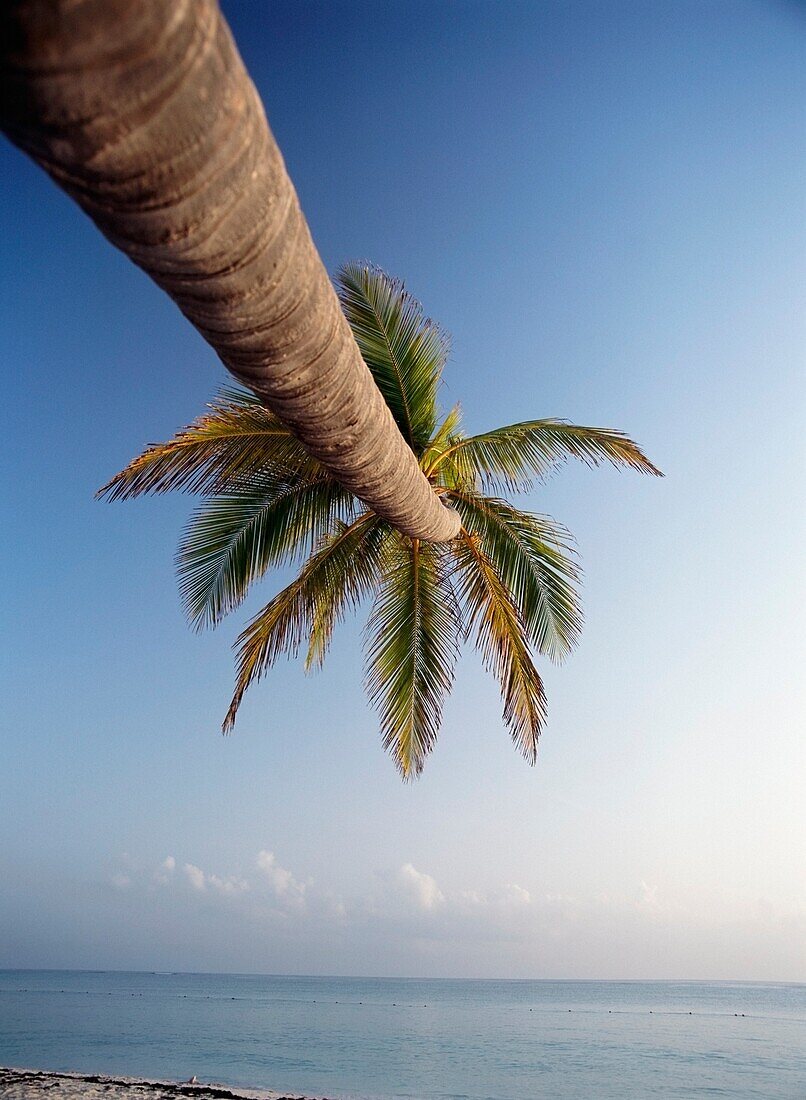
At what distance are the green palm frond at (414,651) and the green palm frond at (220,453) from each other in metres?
1.94

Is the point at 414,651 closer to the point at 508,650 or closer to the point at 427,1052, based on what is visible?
the point at 508,650

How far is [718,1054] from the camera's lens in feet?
103

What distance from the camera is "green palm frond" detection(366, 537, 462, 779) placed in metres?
9.63

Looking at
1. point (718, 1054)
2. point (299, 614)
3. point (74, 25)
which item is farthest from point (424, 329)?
point (718, 1054)

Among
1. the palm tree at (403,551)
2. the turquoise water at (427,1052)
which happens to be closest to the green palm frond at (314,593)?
the palm tree at (403,551)

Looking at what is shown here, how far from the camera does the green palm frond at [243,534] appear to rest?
954cm

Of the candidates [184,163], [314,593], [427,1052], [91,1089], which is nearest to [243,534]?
[314,593]

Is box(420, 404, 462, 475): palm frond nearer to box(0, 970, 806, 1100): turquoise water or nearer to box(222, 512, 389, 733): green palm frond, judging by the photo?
box(222, 512, 389, 733): green palm frond

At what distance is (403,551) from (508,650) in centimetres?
203

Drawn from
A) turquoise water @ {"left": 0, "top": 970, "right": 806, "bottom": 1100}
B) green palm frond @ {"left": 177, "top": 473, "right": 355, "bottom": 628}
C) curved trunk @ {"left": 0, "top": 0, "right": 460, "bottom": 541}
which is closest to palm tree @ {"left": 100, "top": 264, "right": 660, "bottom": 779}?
green palm frond @ {"left": 177, "top": 473, "right": 355, "bottom": 628}

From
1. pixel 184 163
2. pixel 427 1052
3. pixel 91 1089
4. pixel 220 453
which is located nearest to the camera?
pixel 184 163

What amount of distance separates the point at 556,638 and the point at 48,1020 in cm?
4518

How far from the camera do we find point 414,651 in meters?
9.82

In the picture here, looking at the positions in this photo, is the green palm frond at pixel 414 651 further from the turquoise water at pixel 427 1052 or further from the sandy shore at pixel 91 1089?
the turquoise water at pixel 427 1052
